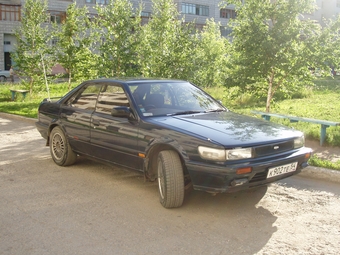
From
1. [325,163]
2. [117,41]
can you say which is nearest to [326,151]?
[325,163]

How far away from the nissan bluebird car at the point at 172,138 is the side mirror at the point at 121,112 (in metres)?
0.01

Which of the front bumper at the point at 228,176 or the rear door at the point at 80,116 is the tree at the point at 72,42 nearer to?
the rear door at the point at 80,116

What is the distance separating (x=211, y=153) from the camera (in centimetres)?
482

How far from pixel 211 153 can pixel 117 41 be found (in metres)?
10.9

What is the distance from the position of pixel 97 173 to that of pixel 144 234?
2660mm

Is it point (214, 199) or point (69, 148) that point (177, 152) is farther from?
point (69, 148)

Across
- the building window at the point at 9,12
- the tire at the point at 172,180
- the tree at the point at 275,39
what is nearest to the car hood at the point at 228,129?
the tire at the point at 172,180

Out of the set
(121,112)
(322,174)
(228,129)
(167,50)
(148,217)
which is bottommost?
(148,217)

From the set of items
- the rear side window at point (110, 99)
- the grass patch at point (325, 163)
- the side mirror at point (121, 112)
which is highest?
the rear side window at point (110, 99)

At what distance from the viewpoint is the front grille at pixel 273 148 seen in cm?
494

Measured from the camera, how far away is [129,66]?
15.1 meters

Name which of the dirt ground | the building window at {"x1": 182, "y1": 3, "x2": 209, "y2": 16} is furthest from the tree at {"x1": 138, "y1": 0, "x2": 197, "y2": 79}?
the building window at {"x1": 182, "y1": 3, "x2": 209, "y2": 16}

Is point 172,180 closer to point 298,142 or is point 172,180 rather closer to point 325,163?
point 298,142

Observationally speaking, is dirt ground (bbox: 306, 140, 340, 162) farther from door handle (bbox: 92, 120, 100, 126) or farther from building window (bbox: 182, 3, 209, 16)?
building window (bbox: 182, 3, 209, 16)
